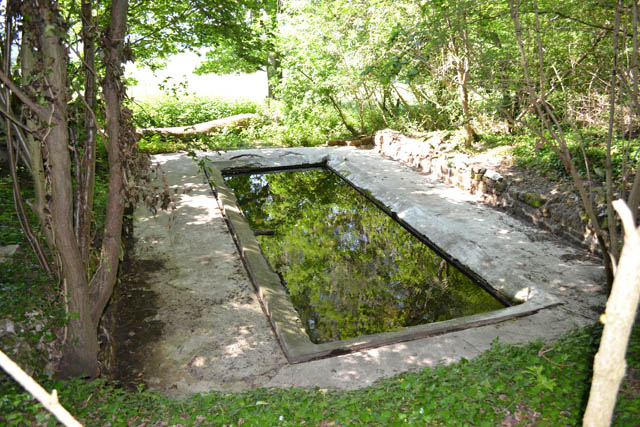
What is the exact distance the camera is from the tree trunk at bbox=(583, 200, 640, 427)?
111 centimetres

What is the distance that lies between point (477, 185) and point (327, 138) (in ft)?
22.1

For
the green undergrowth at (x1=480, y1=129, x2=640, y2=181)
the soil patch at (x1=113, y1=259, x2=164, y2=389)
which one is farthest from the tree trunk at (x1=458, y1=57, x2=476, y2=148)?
the soil patch at (x1=113, y1=259, x2=164, y2=389)

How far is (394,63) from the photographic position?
501 cm

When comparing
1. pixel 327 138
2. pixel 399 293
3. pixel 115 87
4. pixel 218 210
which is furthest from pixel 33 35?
pixel 327 138

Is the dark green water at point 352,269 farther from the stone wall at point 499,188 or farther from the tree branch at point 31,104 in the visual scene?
the tree branch at point 31,104

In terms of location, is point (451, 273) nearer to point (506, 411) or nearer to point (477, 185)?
point (477, 185)

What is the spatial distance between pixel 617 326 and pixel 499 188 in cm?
735

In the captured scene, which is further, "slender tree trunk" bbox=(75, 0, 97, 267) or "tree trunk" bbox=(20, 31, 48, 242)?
"slender tree trunk" bbox=(75, 0, 97, 267)

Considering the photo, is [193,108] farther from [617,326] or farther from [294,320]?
[617,326]

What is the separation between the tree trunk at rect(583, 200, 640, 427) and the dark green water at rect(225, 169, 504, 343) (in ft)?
13.0

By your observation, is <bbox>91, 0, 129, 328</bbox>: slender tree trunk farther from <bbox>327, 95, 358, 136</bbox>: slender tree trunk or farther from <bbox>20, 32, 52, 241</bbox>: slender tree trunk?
<bbox>327, 95, 358, 136</bbox>: slender tree trunk

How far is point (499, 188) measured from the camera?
8125mm

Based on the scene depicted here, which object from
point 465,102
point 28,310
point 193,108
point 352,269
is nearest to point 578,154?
point 465,102

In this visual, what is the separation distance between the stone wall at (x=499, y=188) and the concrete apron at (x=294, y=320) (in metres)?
0.22
